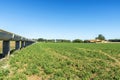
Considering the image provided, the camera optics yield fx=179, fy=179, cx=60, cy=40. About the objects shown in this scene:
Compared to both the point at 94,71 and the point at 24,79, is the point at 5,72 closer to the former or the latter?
the point at 24,79

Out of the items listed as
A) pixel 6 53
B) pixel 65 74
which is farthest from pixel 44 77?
pixel 6 53

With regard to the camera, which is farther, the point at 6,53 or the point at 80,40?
the point at 80,40

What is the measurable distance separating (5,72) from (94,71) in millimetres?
4012

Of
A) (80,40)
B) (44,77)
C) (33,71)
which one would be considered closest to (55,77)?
(44,77)

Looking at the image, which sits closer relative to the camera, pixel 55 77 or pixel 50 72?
pixel 55 77

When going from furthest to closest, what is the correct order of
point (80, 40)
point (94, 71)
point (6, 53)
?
1. point (80, 40)
2. point (6, 53)
3. point (94, 71)

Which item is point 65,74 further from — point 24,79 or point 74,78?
point 24,79

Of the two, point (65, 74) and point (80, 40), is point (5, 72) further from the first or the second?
point (80, 40)

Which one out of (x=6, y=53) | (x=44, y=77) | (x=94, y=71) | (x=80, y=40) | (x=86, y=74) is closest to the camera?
(x=44, y=77)

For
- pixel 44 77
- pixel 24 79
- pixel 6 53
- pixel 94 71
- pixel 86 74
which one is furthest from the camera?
pixel 6 53

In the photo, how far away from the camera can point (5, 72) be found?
7.51m

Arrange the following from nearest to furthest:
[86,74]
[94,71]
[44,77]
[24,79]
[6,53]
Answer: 1. [24,79]
2. [44,77]
3. [86,74]
4. [94,71]
5. [6,53]

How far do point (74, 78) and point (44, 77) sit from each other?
1199mm

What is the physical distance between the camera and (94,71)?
27.6 feet
